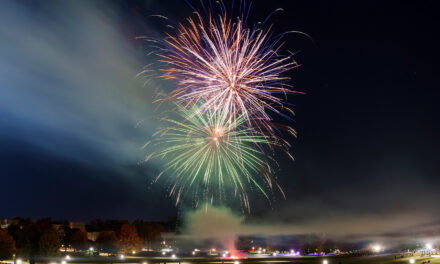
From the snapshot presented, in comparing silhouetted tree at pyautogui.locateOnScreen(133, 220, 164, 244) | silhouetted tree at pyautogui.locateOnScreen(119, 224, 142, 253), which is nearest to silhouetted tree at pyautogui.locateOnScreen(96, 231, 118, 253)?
silhouetted tree at pyautogui.locateOnScreen(119, 224, 142, 253)

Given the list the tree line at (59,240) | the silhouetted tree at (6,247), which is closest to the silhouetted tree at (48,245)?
the tree line at (59,240)

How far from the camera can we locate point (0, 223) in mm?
196625

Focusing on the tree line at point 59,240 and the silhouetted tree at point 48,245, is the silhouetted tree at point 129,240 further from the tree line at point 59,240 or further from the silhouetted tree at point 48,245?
the silhouetted tree at point 48,245

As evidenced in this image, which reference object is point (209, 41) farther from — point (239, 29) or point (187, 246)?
point (187, 246)

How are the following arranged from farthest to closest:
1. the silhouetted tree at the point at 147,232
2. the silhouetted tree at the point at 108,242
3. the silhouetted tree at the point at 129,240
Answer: the silhouetted tree at the point at 147,232 < the silhouetted tree at the point at 108,242 < the silhouetted tree at the point at 129,240

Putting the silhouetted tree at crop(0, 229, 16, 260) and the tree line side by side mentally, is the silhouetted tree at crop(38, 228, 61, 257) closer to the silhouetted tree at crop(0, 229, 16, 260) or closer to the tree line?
the tree line

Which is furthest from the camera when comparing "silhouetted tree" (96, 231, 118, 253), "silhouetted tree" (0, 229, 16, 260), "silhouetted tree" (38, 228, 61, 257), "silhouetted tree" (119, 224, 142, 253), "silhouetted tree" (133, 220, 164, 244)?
"silhouetted tree" (133, 220, 164, 244)

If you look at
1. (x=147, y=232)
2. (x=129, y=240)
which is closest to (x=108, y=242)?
(x=129, y=240)

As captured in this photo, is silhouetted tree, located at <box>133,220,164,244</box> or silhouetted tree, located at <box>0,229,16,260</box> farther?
silhouetted tree, located at <box>133,220,164,244</box>

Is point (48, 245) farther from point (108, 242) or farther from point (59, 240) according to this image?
point (108, 242)

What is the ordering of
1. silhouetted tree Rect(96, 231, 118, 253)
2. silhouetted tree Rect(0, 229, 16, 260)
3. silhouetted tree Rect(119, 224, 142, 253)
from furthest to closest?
silhouetted tree Rect(96, 231, 118, 253) → silhouetted tree Rect(119, 224, 142, 253) → silhouetted tree Rect(0, 229, 16, 260)

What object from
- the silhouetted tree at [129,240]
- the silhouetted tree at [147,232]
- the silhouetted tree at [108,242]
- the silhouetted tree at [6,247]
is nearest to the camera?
the silhouetted tree at [6,247]

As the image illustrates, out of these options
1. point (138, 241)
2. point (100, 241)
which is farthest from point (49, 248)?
point (100, 241)

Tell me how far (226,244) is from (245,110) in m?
128
